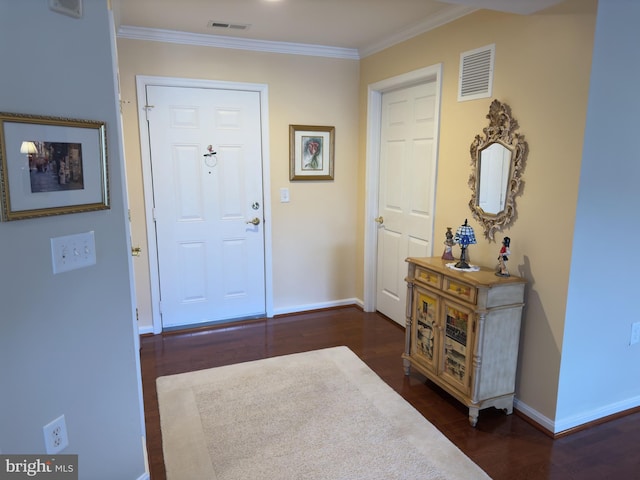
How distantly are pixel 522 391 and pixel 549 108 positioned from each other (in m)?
1.61

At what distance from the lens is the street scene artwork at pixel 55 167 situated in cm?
139

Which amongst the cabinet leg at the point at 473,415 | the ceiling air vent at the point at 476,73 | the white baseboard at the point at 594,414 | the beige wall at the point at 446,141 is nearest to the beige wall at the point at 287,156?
the beige wall at the point at 446,141

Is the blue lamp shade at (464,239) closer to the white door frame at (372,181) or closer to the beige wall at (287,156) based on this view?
the white door frame at (372,181)

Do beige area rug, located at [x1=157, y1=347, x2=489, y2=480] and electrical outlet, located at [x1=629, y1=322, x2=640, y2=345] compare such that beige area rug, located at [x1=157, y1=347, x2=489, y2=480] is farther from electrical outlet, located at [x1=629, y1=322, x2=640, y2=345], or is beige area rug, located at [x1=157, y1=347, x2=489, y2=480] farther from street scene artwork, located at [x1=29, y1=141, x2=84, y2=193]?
street scene artwork, located at [x1=29, y1=141, x2=84, y2=193]

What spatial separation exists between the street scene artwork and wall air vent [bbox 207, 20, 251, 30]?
2.06m

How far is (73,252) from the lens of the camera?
1.53 metres

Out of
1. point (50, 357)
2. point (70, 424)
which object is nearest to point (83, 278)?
point (50, 357)

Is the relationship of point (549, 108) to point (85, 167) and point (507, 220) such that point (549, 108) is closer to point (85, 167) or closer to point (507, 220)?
point (507, 220)

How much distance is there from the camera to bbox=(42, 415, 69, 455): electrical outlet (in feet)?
4.87

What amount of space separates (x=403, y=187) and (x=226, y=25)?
191cm

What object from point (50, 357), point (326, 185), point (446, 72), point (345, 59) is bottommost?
point (50, 357)

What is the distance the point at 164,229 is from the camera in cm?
361

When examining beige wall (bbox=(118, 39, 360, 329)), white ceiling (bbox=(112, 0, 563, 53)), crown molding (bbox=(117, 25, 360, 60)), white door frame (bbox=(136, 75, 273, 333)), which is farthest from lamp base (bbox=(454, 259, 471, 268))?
crown molding (bbox=(117, 25, 360, 60))

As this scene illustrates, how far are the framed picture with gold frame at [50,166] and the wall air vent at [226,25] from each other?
1.95 meters
